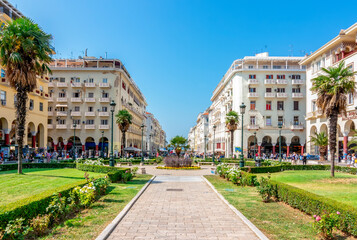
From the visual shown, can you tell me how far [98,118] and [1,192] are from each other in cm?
4478

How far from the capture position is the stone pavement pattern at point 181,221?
7445 mm

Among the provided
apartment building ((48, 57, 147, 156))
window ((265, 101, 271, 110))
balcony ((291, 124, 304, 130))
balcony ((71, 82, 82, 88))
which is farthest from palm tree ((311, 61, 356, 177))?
balcony ((71, 82, 82, 88))

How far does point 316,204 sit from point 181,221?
4301 mm

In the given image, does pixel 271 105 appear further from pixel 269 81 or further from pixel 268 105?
pixel 269 81

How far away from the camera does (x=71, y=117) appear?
57.6 metres

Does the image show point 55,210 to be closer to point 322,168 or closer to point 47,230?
point 47,230

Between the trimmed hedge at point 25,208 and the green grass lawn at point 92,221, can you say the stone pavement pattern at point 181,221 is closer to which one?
the green grass lawn at point 92,221

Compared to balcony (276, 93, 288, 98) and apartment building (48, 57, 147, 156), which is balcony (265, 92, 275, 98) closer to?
balcony (276, 93, 288, 98)

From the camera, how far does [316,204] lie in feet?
30.1

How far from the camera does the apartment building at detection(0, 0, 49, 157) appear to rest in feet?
120

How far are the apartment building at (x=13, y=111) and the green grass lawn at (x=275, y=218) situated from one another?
108 ft

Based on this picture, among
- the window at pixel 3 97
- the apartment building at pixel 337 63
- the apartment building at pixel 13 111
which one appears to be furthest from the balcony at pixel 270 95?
the window at pixel 3 97

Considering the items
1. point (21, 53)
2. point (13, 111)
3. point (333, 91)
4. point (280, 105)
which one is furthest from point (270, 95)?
point (21, 53)

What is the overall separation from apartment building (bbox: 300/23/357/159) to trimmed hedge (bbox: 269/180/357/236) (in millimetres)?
29508
